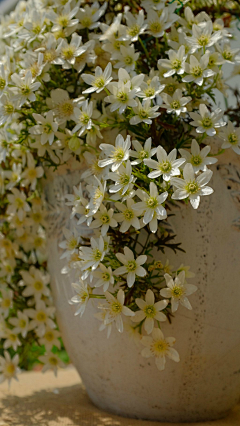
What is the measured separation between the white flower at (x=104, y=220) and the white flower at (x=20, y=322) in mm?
402

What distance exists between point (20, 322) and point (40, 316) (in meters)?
0.05

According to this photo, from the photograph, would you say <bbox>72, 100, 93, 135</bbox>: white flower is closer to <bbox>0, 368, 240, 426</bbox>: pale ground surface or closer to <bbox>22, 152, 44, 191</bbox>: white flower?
<bbox>22, 152, 44, 191</bbox>: white flower

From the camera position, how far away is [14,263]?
3.33ft

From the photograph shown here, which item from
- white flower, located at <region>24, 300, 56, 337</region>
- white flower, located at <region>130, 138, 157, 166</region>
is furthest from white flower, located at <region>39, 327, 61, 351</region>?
white flower, located at <region>130, 138, 157, 166</region>

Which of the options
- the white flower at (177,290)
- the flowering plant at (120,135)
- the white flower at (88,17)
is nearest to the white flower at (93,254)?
the flowering plant at (120,135)

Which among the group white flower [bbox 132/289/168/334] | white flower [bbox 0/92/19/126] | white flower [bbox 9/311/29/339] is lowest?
white flower [bbox 9/311/29/339]

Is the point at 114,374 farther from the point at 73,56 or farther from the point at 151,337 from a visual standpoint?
the point at 73,56

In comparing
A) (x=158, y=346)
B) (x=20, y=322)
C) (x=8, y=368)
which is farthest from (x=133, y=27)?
(x=8, y=368)

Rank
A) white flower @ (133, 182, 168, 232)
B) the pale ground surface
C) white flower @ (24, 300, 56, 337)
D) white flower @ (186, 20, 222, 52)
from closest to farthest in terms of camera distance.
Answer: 1. white flower @ (133, 182, 168, 232)
2. white flower @ (186, 20, 222, 52)
3. the pale ground surface
4. white flower @ (24, 300, 56, 337)

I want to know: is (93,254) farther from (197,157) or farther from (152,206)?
(197,157)

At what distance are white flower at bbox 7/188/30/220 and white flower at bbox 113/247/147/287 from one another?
12.8 inches

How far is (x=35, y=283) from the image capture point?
1011mm

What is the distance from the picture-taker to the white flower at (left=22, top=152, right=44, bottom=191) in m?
0.91

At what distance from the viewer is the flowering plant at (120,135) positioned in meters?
0.69
